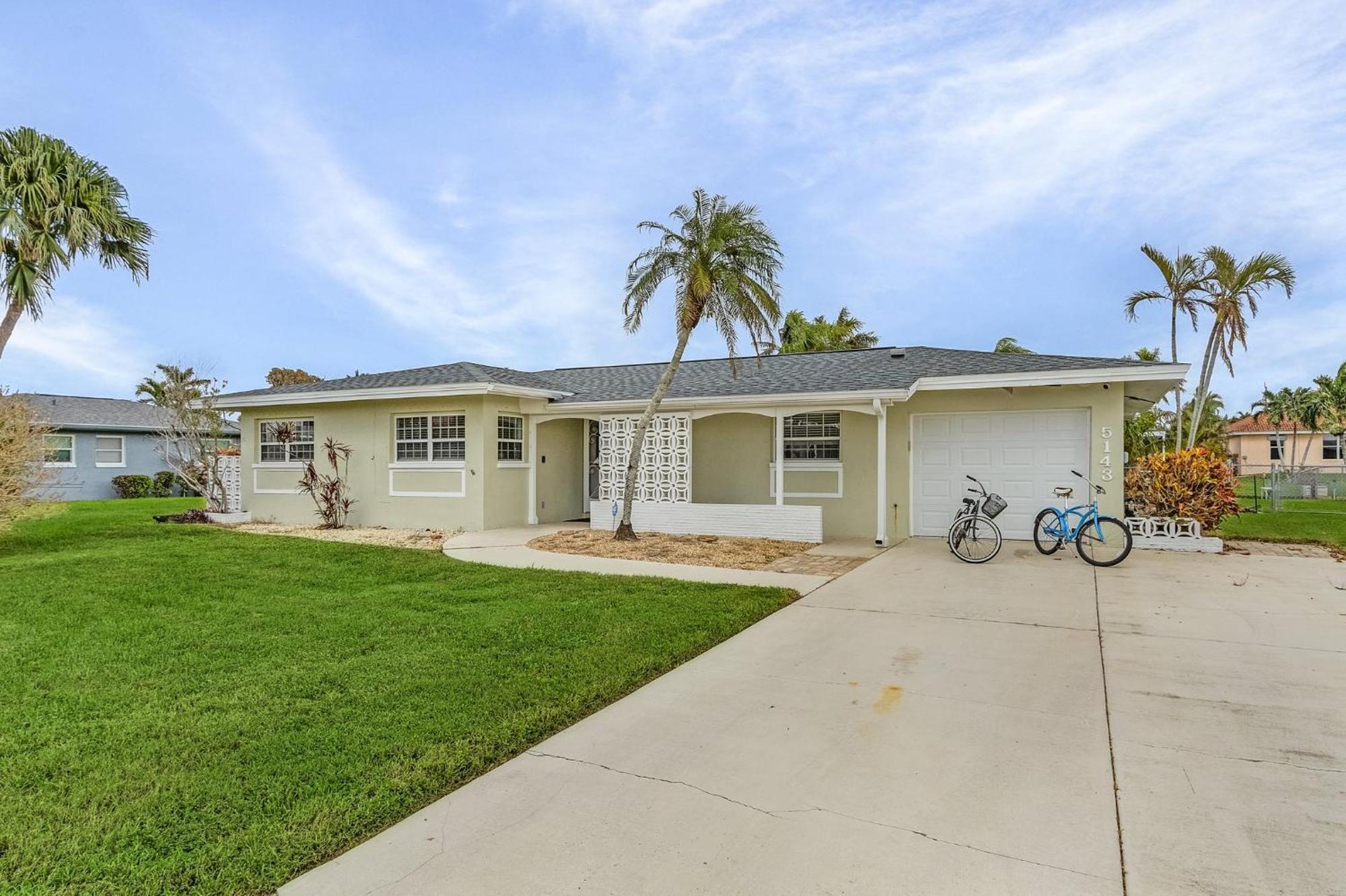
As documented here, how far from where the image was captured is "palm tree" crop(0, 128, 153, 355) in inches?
524

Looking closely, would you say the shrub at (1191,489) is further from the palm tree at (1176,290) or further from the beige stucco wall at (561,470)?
the beige stucco wall at (561,470)

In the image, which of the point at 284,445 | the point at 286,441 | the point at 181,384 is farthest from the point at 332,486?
the point at 181,384

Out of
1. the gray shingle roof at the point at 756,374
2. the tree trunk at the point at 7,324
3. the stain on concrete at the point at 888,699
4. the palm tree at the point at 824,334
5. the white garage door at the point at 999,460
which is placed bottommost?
the stain on concrete at the point at 888,699

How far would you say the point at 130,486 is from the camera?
945 inches

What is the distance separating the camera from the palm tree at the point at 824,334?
91.0ft

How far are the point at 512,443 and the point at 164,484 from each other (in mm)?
18932

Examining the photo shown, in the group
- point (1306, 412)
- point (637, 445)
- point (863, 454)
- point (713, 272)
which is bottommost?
point (863, 454)

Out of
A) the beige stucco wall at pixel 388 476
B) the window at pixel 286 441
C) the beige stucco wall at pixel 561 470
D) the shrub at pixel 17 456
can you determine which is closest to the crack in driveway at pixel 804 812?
the beige stucco wall at pixel 388 476

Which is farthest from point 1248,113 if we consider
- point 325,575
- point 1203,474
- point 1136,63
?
point 325,575

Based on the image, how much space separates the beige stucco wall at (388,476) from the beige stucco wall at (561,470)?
0.50 meters

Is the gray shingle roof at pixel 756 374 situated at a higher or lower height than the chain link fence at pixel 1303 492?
higher

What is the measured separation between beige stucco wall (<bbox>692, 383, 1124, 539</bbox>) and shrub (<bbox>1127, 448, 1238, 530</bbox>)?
0.75m

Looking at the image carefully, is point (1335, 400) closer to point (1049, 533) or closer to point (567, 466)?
point (1049, 533)

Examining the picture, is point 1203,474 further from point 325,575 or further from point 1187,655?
point 325,575
